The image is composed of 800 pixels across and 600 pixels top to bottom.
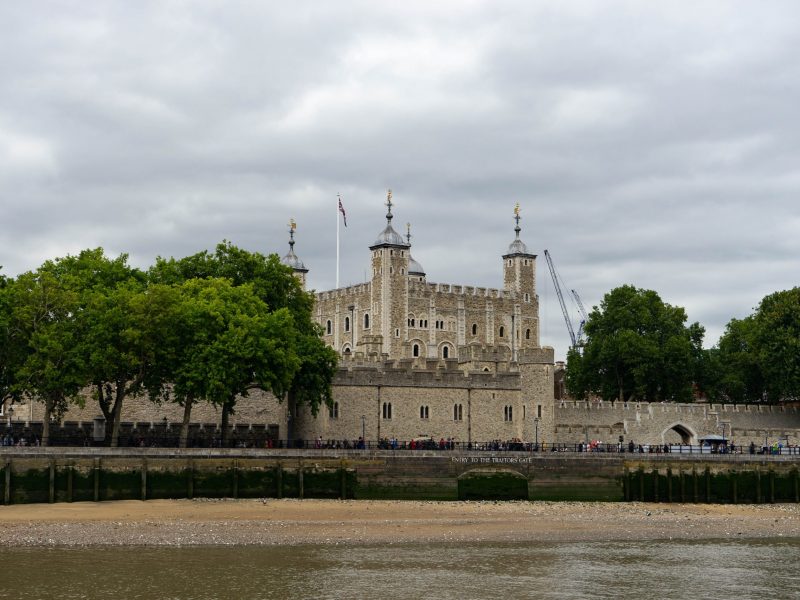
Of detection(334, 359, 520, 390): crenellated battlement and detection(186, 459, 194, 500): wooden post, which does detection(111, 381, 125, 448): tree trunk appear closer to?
detection(186, 459, 194, 500): wooden post

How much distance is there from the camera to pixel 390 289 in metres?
104

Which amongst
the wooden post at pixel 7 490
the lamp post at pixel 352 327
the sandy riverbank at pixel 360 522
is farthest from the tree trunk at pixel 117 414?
the lamp post at pixel 352 327

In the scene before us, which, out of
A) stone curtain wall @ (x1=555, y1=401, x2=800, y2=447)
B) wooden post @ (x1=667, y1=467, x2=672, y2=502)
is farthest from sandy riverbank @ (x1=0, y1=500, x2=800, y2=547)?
stone curtain wall @ (x1=555, y1=401, x2=800, y2=447)

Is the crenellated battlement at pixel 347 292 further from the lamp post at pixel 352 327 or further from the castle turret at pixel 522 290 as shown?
the castle turret at pixel 522 290

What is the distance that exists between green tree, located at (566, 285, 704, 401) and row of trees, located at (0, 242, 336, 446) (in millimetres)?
31399

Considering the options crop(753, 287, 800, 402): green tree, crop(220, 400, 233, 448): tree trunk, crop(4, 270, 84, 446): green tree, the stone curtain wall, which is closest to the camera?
crop(4, 270, 84, 446): green tree

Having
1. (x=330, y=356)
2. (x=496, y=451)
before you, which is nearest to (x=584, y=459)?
(x=496, y=451)

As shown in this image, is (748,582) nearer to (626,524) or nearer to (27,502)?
(626,524)

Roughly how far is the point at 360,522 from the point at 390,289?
58.0 metres

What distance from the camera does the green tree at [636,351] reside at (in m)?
85.8

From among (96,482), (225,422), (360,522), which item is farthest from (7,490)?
(225,422)

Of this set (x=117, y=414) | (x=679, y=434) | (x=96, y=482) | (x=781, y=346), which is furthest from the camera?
(x=781, y=346)

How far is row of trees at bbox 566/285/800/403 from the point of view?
85.2 m

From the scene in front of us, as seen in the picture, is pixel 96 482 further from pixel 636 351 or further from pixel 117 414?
pixel 636 351
